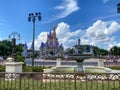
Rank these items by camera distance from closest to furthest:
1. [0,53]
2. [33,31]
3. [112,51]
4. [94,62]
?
1. [94,62]
2. [33,31]
3. [0,53]
4. [112,51]

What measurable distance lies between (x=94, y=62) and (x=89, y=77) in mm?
18664

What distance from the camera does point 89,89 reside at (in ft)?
27.0

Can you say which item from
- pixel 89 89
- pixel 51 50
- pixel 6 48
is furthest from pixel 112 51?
pixel 89 89

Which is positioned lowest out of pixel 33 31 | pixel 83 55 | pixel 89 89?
pixel 89 89

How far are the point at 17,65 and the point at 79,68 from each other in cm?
368

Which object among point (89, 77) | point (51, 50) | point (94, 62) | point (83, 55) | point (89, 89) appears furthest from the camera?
point (51, 50)

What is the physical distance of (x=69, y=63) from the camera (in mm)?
28438

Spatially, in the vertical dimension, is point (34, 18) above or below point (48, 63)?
Result: above

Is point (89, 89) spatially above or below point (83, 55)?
below

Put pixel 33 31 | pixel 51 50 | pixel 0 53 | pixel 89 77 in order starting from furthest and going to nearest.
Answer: pixel 0 53, pixel 51 50, pixel 33 31, pixel 89 77

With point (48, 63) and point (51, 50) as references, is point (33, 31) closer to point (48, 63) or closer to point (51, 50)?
point (48, 63)

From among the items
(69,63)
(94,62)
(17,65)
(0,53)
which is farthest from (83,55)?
(0,53)

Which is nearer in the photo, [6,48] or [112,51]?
[6,48]

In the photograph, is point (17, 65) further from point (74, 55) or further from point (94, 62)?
point (94, 62)
